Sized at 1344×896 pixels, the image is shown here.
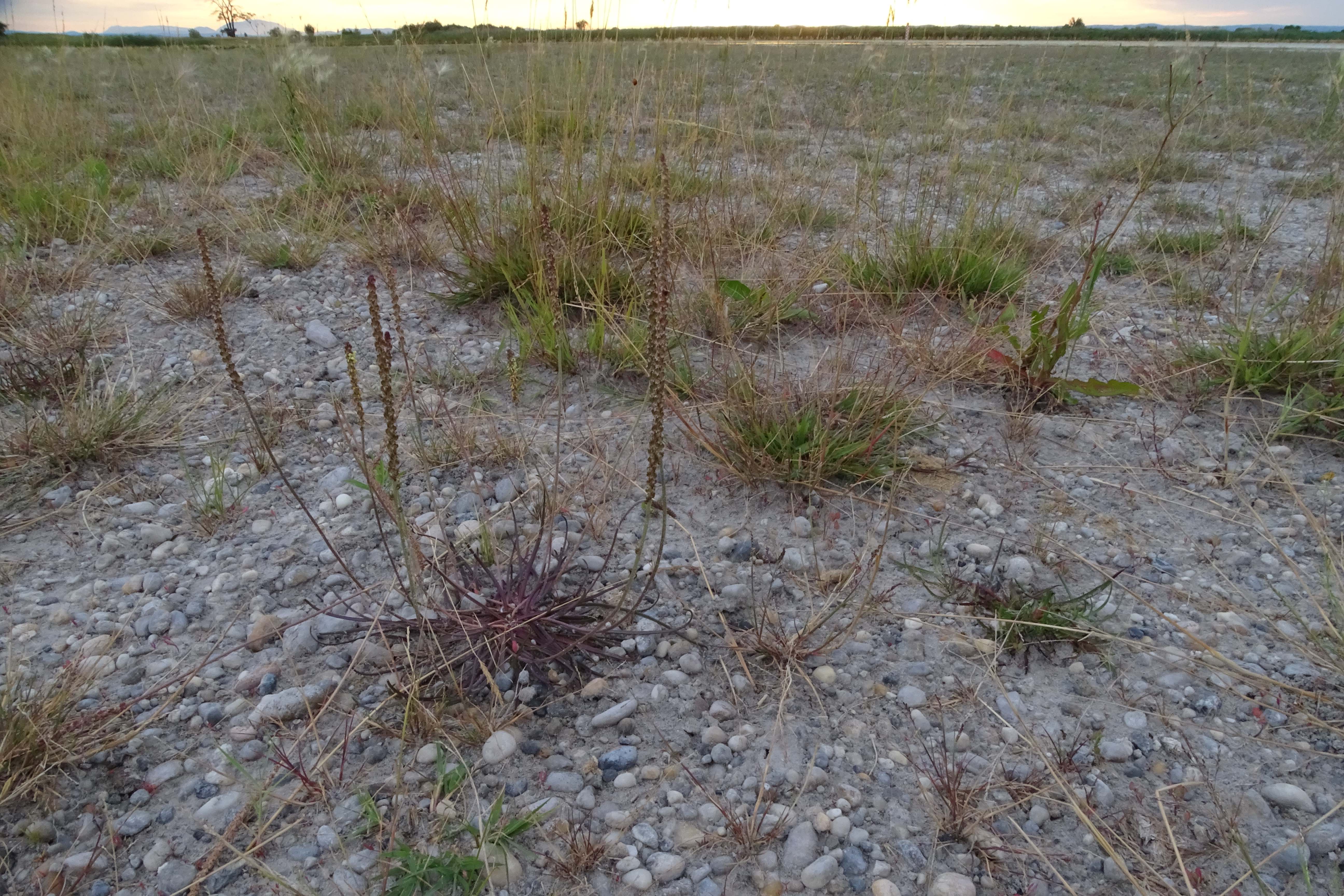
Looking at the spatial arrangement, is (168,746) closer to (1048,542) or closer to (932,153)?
(1048,542)

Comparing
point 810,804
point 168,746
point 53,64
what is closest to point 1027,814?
point 810,804

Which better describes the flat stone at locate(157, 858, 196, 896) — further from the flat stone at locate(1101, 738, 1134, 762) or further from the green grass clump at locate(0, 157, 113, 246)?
the green grass clump at locate(0, 157, 113, 246)

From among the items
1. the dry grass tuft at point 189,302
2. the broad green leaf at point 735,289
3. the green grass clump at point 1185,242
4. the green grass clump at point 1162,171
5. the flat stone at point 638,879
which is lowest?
the flat stone at point 638,879

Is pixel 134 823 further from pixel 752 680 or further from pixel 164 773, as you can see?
pixel 752 680

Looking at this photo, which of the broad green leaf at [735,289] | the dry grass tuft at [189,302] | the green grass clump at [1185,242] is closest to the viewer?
the broad green leaf at [735,289]

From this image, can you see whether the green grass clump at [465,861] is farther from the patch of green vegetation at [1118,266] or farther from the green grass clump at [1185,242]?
the green grass clump at [1185,242]

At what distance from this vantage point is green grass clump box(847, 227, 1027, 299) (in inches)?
129

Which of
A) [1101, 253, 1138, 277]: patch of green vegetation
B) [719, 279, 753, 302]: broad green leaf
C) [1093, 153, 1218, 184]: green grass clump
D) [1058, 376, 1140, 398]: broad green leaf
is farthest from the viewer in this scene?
[1093, 153, 1218, 184]: green grass clump

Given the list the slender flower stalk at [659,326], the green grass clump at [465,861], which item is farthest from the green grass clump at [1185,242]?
the green grass clump at [465,861]

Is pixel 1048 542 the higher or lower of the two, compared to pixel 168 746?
higher

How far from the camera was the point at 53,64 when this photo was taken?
8219 millimetres

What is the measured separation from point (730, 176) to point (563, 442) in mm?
2174

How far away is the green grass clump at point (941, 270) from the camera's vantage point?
3.28 m

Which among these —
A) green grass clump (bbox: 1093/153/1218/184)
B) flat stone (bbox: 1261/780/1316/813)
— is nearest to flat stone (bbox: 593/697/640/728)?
flat stone (bbox: 1261/780/1316/813)
